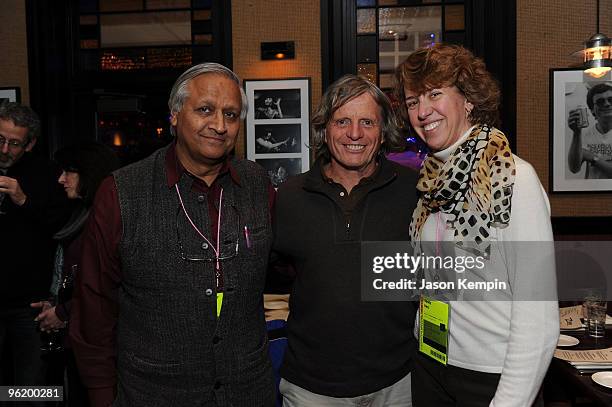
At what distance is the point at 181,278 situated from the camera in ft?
5.00

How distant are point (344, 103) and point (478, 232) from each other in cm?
71

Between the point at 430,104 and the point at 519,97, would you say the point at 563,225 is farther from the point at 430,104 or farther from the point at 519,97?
the point at 430,104

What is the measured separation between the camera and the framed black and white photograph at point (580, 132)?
170 inches

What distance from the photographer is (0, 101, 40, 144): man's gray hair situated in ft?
8.70


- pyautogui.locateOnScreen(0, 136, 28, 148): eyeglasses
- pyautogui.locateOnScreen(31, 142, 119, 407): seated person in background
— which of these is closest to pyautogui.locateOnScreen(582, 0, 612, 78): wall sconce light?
pyautogui.locateOnScreen(31, 142, 119, 407): seated person in background

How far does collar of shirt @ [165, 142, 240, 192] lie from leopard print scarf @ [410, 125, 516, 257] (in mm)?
616

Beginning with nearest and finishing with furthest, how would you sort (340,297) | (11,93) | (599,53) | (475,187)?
(475,187), (340,297), (599,53), (11,93)

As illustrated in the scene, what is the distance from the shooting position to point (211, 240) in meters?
1.57

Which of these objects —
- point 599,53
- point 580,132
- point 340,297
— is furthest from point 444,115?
point 580,132

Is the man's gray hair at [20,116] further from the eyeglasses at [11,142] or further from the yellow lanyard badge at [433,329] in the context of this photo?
the yellow lanyard badge at [433,329]

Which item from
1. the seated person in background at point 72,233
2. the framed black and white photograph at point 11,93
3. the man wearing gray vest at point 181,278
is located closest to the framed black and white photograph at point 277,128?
the seated person in background at point 72,233

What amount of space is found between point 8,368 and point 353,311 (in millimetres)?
2564

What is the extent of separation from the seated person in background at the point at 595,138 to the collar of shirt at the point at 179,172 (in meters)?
3.64

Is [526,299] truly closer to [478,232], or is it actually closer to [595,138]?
[478,232]
